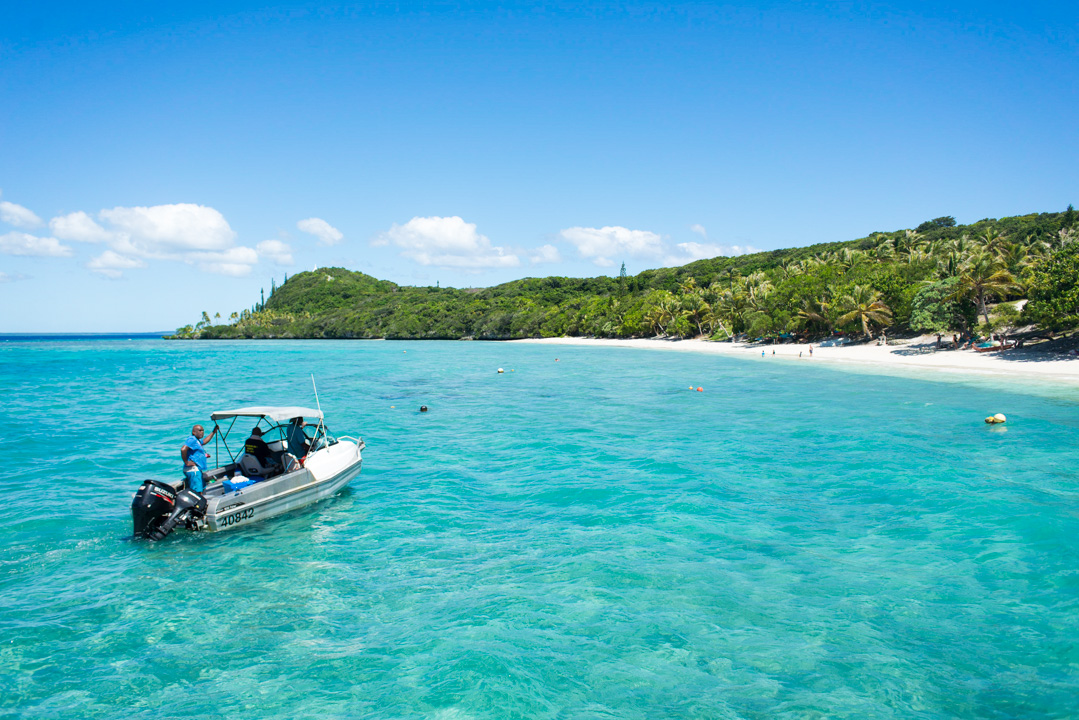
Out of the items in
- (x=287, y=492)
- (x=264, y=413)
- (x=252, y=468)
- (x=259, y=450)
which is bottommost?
(x=287, y=492)

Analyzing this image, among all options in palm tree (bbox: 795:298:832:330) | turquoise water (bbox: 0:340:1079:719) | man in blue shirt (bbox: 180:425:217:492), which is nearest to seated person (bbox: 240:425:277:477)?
man in blue shirt (bbox: 180:425:217:492)

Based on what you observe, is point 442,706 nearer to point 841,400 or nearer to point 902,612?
point 902,612

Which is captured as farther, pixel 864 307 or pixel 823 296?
pixel 823 296

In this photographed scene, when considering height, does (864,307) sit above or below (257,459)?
above

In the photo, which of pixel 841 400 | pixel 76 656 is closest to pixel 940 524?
pixel 76 656

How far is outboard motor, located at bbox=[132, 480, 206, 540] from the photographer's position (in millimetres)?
11961

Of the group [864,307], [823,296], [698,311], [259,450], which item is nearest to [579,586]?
[259,450]

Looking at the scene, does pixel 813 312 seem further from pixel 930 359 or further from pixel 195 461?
pixel 195 461

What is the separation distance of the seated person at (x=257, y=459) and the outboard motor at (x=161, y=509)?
4.94 ft

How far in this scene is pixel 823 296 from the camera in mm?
67688

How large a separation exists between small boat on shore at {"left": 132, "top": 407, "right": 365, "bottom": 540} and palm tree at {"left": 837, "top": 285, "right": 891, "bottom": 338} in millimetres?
57176

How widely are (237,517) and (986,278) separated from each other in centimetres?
5354

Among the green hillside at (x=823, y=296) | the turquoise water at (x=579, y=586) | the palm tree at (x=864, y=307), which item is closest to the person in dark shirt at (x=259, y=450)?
the turquoise water at (x=579, y=586)

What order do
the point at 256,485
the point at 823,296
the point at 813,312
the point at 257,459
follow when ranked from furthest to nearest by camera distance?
the point at 813,312
the point at 823,296
the point at 257,459
the point at 256,485
